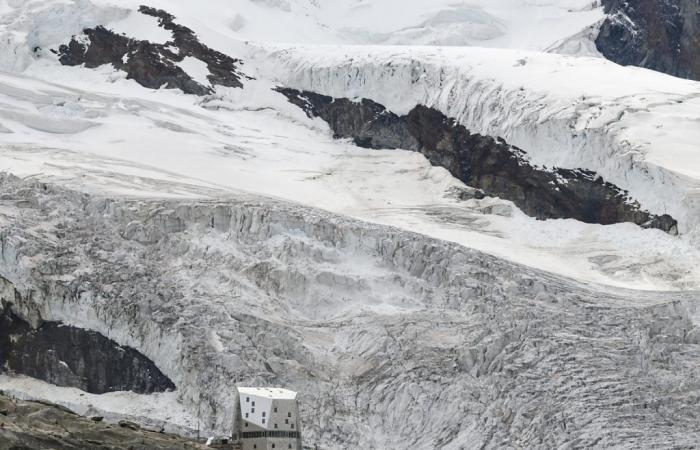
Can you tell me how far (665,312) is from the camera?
60.4m

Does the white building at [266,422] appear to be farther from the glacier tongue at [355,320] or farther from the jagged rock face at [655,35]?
the jagged rock face at [655,35]

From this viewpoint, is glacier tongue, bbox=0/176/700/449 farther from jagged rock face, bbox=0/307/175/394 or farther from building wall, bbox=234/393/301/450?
building wall, bbox=234/393/301/450

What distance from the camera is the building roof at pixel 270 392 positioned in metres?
53.3

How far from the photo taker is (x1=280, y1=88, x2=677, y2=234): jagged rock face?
71.8 meters

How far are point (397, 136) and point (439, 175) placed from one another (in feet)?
17.2

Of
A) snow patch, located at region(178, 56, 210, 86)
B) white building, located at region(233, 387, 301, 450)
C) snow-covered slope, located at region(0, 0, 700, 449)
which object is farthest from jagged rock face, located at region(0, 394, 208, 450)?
snow patch, located at region(178, 56, 210, 86)

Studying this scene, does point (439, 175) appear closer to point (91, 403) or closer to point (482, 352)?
point (482, 352)

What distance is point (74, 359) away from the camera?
59.4 m

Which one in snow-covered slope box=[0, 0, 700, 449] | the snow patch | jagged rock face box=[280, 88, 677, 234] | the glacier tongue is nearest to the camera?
the glacier tongue

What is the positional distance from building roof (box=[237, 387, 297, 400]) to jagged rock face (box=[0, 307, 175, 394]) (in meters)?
5.19

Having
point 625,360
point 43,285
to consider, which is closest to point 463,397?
point 625,360

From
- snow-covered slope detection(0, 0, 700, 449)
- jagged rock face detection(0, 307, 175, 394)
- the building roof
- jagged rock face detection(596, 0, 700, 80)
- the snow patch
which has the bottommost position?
jagged rock face detection(0, 307, 175, 394)

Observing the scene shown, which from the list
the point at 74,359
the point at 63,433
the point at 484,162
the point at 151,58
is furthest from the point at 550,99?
the point at 63,433

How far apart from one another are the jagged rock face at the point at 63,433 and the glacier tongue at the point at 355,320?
245 inches
